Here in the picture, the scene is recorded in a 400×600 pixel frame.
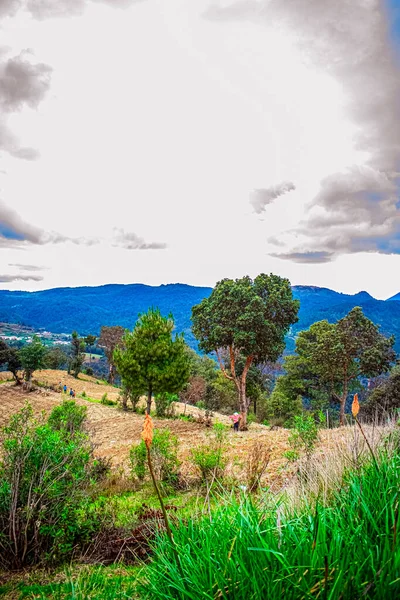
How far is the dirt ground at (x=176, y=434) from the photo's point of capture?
314 inches

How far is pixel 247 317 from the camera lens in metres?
16.9

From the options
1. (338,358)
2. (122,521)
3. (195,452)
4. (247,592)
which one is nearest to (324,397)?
(338,358)

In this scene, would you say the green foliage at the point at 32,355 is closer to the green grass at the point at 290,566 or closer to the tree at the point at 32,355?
the tree at the point at 32,355

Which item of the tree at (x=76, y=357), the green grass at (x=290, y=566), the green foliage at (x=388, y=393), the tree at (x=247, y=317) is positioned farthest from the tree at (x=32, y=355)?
the green grass at (x=290, y=566)

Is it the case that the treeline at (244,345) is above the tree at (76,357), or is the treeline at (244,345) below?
above

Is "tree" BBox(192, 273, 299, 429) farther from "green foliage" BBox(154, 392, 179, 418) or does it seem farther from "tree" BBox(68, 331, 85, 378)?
"tree" BBox(68, 331, 85, 378)

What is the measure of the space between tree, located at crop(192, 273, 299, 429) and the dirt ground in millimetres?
3290

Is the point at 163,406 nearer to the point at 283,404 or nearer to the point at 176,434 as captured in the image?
the point at 176,434

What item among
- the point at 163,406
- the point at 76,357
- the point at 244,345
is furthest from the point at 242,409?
the point at 76,357

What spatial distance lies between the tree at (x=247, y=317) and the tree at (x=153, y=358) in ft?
5.16

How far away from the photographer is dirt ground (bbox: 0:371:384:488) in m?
7.97

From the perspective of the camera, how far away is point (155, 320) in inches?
757

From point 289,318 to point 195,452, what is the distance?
A: 1118cm

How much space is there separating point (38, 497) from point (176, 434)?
39.2 feet
